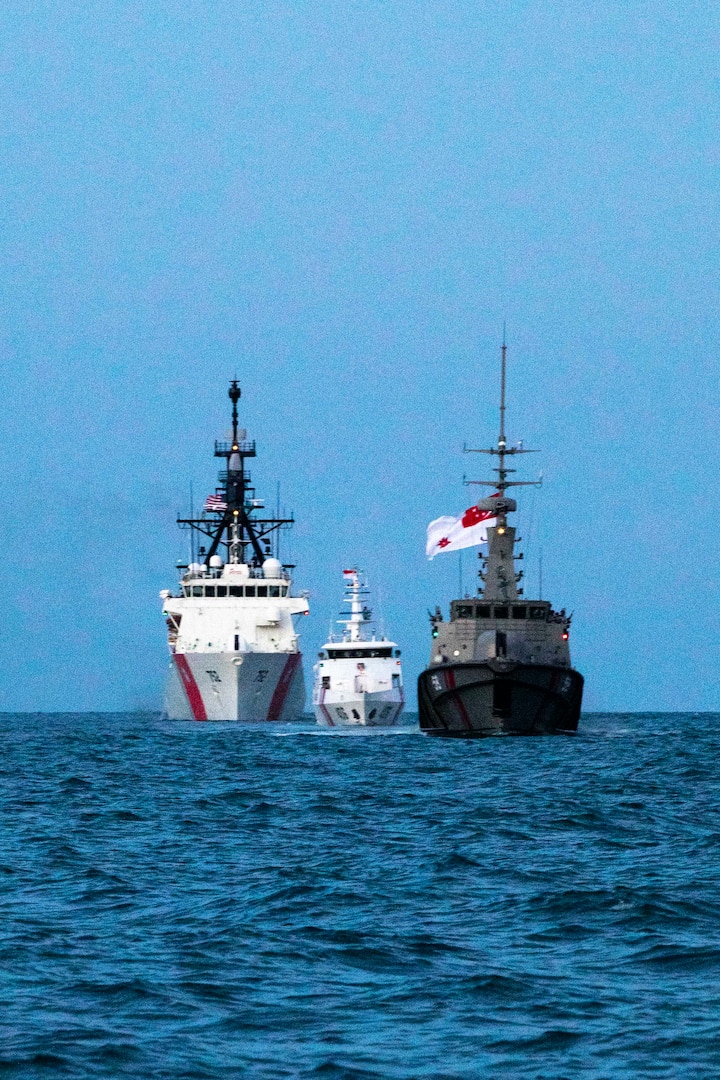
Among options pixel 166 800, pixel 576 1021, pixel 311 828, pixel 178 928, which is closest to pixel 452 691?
pixel 166 800

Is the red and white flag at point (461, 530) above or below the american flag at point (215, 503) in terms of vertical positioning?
below

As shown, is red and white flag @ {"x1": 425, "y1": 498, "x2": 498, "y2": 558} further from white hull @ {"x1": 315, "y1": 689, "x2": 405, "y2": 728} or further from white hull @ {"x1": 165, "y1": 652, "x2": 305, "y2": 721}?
white hull @ {"x1": 165, "y1": 652, "x2": 305, "y2": 721}

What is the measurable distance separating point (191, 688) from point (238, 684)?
14.3ft

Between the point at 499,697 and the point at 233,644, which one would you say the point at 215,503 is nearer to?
the point at 233,644

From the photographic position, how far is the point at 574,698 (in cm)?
6838

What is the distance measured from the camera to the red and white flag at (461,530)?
70562mm

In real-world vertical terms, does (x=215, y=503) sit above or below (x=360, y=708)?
above

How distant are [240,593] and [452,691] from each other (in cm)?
4801

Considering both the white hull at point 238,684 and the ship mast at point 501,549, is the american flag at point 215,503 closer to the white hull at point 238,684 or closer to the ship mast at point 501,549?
the white hull at point 238,684

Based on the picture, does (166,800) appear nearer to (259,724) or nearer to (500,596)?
(500,596)

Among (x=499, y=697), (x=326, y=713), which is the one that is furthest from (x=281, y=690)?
(x=499, y=697)

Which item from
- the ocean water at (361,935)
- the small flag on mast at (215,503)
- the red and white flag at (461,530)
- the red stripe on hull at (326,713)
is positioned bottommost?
the ocean water at (361,935)

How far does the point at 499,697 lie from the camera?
209ft

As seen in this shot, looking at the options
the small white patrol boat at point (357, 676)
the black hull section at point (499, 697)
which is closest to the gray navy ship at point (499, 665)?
the black hull section at point (499, 697)
